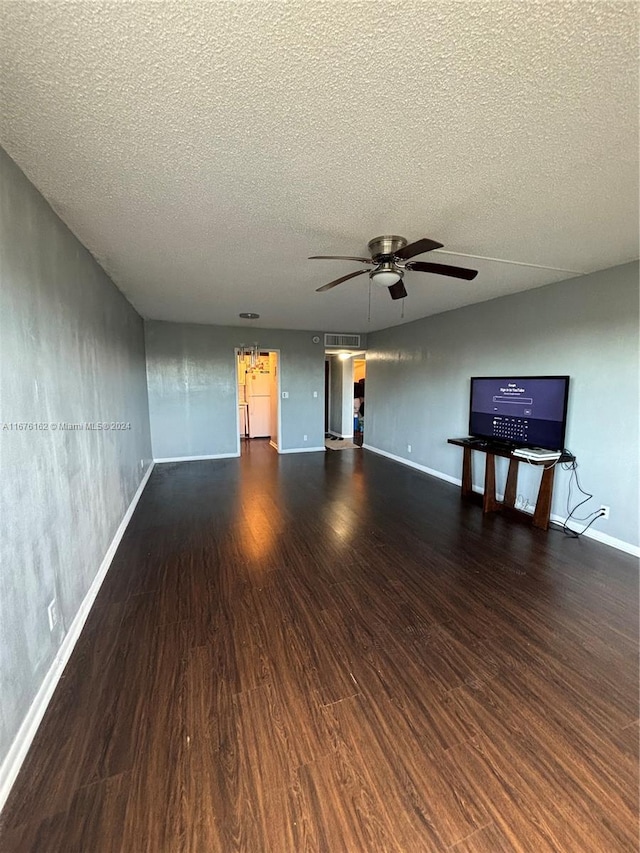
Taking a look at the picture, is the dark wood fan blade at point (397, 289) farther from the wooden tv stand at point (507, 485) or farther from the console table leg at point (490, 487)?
the console table leg at point (490, 487)

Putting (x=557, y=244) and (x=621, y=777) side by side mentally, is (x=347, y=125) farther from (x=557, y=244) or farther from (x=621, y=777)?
(x=621, y=777)

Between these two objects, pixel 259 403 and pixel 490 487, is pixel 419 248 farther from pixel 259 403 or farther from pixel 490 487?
pixel 259 403

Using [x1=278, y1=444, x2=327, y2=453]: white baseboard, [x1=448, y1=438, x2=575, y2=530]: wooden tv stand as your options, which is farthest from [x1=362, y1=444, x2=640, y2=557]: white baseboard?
[x1=278, y1=444, x2=327, y2=453]: white baseboard

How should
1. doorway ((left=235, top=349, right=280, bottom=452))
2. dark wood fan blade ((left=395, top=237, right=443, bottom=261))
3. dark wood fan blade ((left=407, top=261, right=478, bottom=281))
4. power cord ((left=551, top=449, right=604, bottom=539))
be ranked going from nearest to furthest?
dark wood fan blade ((left=395, top=237, right=443, bottom=261)), dark wood fan blade ((left=407, top=261, right=478, bottom=281)), power cord ((left=551, top=449, right=604, bottom=539)), doorway ((left=235, top=349, right=280, bottom=452))

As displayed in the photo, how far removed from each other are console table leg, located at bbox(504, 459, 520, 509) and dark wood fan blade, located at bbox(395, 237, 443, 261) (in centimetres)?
275

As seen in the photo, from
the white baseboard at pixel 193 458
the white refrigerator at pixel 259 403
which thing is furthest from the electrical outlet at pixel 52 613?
the white refrigerator at pixel 259 403

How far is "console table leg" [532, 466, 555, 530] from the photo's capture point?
10.9ft

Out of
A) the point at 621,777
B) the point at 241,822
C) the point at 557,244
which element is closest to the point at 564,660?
the point at 621,777

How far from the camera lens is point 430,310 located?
4.85 metres

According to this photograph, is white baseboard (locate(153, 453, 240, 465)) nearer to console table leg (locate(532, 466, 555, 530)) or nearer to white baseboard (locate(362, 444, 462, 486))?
white baseboard (locate(362, 444, 462, 486))

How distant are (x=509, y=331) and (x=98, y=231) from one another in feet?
13.5

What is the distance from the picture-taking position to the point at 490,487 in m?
3.86

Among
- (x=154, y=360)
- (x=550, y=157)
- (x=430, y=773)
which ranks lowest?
(x=430, y=773)

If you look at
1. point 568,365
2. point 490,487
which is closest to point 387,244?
point 568,365
